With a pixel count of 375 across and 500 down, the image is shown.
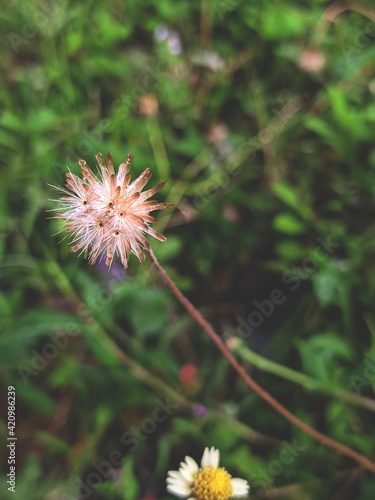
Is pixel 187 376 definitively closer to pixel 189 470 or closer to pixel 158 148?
pixel 189 470

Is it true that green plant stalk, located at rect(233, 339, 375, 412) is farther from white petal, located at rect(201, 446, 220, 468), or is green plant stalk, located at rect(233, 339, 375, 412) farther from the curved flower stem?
white petal, located at rect(201, 446, 220, 468)

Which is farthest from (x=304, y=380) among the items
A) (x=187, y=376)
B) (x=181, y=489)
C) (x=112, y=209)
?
(x=112, y=209)

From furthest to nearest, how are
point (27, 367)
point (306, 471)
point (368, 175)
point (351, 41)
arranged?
point (351, 41) → point (27, 367) → point (368, 175) → point (306, 471)

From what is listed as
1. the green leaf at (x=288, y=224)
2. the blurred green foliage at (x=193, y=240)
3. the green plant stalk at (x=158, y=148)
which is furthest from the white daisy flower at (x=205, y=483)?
the green plant stalk at (x=158, y=148)

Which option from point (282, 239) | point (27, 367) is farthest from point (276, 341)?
point (27, 367)

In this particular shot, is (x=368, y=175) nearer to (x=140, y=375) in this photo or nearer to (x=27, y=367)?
(x=140, y=375)

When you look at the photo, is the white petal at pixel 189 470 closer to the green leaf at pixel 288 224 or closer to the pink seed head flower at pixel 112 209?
the pink seed head flower at pixel 112 209
